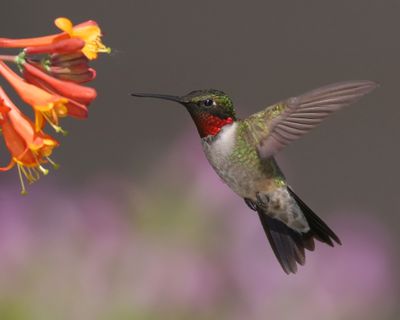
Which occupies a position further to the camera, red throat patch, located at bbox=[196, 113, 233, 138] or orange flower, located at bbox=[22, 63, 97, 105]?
red throat patch, located at bbox=[196, 113, 233, 138]

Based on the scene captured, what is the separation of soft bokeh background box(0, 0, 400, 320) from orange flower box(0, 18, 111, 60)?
1076 mm

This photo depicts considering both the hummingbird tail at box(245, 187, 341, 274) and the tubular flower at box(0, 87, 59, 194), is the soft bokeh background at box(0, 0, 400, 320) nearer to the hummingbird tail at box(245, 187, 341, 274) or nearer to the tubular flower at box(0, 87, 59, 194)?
the hummingbird tail at box(245, 187, 341, 274)

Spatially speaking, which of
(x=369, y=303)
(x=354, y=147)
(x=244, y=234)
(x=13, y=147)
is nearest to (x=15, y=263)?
(x=244, y=234)

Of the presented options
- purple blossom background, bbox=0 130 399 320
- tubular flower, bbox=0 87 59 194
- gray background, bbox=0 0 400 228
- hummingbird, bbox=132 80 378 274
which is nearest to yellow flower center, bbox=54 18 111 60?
tubular flower, bbox=0 87 59 194

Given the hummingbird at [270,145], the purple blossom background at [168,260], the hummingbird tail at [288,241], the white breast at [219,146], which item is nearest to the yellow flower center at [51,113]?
the hummingbird at [270,145]

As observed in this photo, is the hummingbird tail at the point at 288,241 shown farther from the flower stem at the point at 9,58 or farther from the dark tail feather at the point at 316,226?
the flower stem at the point at 9,58

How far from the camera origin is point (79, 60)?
3.83 ft

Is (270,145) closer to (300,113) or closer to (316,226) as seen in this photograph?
(300,113)

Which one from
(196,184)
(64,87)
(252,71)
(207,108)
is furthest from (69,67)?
(252,71)

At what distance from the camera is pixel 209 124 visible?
1.68 metres

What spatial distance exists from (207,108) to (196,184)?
115 centimetres

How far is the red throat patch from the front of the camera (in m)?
1.67

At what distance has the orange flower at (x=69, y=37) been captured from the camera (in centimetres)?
116

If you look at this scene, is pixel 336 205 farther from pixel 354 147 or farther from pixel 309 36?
pixel 309 36
